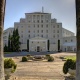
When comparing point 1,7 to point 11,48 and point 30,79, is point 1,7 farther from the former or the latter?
point 11,48

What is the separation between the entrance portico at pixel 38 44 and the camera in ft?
239

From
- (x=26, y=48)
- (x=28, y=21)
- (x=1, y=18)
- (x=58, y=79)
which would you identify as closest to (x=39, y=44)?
(x=26, y=48)

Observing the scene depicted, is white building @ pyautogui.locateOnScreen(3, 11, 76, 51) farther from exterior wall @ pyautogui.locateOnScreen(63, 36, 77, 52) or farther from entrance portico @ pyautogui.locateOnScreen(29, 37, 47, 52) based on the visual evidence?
entrance portico @ pyautogui.locateOnScreen(29, 37, 47, 52)

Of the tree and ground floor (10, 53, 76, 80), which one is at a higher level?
the tree

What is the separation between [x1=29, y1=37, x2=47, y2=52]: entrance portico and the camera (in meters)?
72.9

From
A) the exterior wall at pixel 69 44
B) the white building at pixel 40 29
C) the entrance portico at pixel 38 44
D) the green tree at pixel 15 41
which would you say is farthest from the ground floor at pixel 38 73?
the white building at pixel 40 29

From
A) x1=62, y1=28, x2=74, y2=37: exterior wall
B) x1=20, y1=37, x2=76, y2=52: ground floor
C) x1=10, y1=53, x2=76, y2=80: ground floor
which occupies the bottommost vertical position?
x1=10, y1=53, x2=76, y2=80: ground floor

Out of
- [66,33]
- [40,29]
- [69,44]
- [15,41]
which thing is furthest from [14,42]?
[66,33]

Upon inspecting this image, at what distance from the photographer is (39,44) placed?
73.3 meters

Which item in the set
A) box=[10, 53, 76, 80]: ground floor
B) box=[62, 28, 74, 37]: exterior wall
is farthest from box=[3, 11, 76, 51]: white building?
box=[10, 53, 76, 80]: ground floor

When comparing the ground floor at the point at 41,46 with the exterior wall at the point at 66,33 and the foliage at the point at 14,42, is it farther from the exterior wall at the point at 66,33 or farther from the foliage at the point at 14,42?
the foliage at the point at 14,42

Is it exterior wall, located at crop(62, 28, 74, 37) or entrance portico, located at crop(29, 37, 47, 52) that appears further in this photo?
exterior wall, located at crop(62, 28, 74, 37)

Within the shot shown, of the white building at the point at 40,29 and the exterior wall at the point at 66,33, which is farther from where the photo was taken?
the exterior wall at the point at 66,33

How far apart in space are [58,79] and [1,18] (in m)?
6.18
